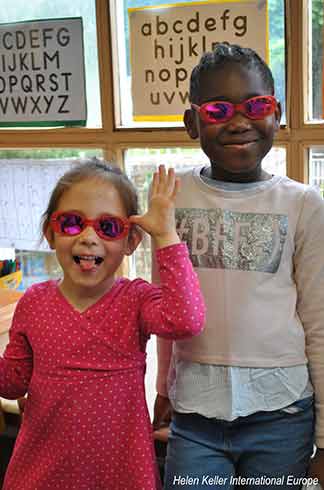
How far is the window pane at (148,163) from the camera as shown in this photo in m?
1.59

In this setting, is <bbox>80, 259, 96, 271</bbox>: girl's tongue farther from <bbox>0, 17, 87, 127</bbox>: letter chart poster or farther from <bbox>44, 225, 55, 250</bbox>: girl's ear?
<bbox>0, 17, 87, 127</bbox>: letter chart poster

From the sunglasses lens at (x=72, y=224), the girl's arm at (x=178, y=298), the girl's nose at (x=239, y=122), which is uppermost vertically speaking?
the girl's nose at (x=239, y=122)

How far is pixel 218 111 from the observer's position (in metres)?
1.13

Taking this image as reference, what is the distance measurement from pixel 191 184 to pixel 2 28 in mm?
899

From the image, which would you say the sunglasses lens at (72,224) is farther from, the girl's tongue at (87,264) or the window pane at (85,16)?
the window pane at (85,16)

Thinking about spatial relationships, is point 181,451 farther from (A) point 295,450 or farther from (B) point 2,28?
(B) point 2,28

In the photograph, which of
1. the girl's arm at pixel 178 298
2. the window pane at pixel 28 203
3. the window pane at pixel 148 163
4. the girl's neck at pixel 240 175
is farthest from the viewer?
the window pane at pixel 28 203

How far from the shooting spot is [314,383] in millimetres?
1179

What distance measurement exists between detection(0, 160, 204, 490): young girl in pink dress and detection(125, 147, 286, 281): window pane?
436mm

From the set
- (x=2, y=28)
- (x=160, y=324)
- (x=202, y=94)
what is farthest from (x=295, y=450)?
(x=2, y=28)

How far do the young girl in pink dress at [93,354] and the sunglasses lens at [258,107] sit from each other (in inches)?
6.8

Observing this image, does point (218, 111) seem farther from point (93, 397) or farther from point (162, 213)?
point (93, 397)

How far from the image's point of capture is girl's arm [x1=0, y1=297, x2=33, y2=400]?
124cm

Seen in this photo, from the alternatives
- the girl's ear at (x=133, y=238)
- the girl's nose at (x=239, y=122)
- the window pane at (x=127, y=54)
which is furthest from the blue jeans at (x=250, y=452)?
the window pane at (x=127, y=54)
